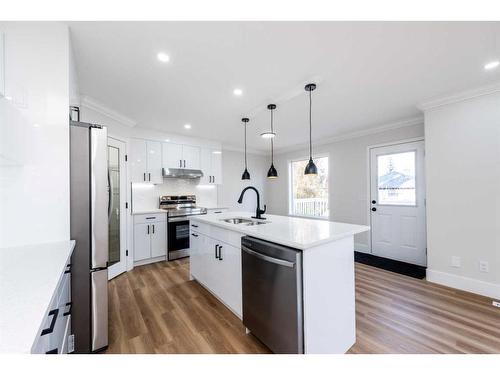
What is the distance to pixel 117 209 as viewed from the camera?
328 centimetres

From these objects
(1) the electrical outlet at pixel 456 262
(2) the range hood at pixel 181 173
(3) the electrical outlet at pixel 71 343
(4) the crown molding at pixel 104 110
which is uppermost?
(4) the crown molding at pixel 104 110

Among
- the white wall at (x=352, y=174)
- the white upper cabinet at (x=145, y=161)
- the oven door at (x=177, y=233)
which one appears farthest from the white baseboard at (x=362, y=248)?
the white upper cabinet at (x=145, y=161)

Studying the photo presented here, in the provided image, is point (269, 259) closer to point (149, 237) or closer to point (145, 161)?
point (149, 237)

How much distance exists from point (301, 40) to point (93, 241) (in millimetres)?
2229

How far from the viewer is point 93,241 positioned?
1573 mm

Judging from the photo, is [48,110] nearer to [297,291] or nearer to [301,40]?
[301,40]

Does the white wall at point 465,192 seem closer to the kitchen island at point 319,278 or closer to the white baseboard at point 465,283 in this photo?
the white baseboard at point 465,283

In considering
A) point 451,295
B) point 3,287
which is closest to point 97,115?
point 3,287

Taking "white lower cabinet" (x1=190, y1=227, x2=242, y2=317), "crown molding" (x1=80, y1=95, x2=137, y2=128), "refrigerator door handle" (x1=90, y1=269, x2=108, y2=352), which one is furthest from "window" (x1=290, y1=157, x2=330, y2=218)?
"refrigerator door handle" (x1=90, y1=269, x2=108, y2=352)

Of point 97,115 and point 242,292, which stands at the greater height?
point 97,115

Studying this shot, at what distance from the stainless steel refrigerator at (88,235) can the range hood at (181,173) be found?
2.58 metres

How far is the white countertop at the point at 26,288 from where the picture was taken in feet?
1.81

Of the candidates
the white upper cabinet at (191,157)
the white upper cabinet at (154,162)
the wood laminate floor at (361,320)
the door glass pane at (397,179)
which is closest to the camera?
the wood laminate floor at (361,320)

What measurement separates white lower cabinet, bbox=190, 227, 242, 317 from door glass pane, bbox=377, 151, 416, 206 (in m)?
3.28
